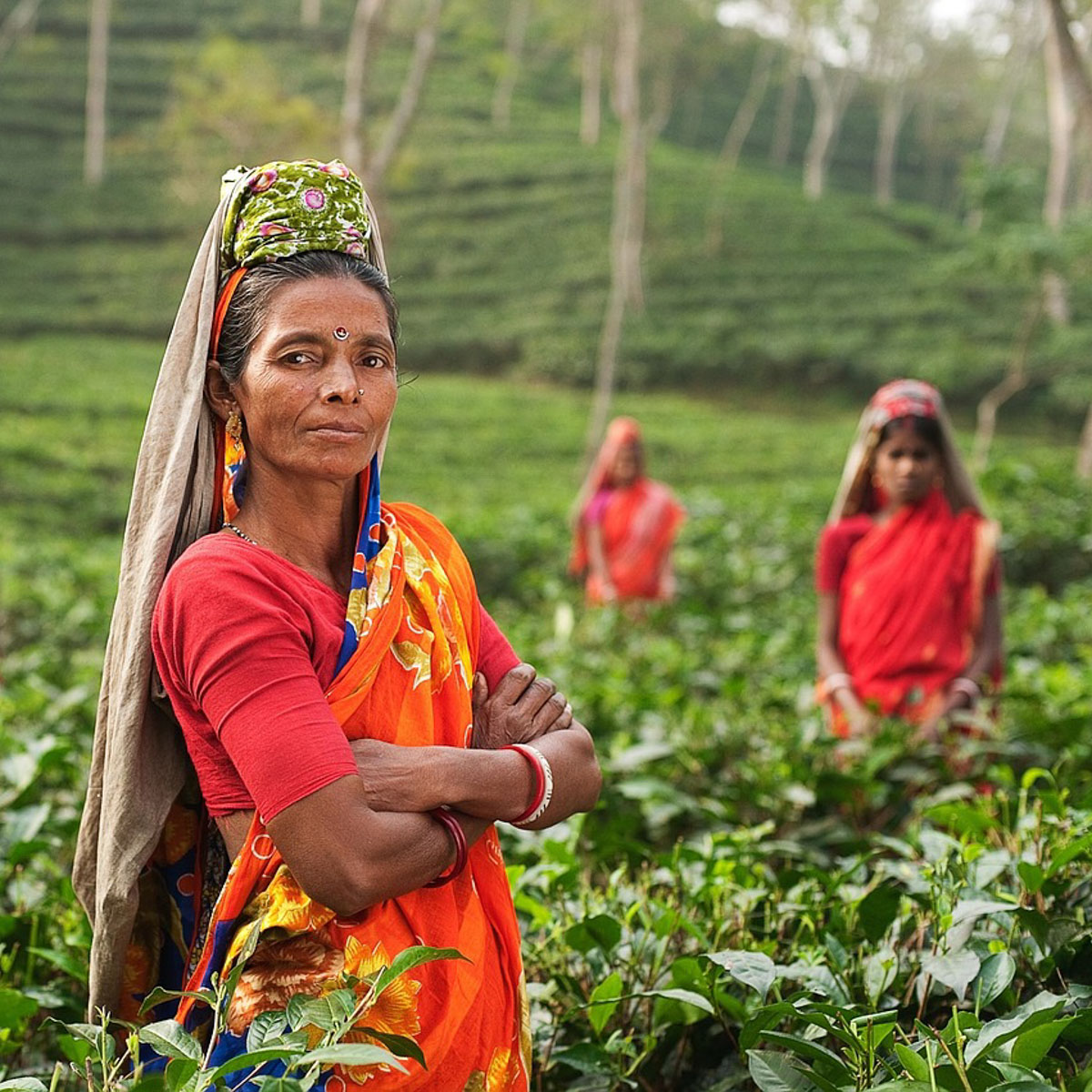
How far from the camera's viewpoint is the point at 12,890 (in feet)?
6.95

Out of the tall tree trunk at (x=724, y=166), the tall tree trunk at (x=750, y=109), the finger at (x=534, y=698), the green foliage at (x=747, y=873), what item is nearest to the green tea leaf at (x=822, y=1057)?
the green foliage at (x=747, y=873)

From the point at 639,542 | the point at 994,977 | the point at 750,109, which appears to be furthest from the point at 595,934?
the point at 750,109

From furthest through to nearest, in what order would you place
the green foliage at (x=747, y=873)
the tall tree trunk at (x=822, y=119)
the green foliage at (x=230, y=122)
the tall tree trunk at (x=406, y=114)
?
the tall tree trunk at (x=822, y=119) → the green foliage at (x=230, y=122) → the tall tree trunk at (x=406, y=114) → the green foliage at (x=747, y=873)

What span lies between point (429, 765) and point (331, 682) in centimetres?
14

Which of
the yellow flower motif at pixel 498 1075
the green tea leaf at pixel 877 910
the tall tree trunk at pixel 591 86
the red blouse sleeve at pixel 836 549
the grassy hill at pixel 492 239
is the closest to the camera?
the yellow flower motif at pixel 498 1075

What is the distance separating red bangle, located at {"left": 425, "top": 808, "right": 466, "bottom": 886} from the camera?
1396 mm

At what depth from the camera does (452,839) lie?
4.59ft

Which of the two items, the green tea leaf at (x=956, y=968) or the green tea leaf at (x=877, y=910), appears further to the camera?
the green tea leaf at (x=877, y=910)

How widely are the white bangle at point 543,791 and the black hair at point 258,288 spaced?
0.54 meters

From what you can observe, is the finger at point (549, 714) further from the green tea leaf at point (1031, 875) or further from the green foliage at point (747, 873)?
the green tea leaf at point (1031, 875)

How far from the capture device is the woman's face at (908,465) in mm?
3496

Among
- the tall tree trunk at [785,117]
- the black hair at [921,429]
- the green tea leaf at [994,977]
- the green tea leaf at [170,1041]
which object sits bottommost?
→ the green tea leaf at [994,977]

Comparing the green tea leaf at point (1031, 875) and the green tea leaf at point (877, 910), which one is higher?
the green tea leaf at point (1031, 875)

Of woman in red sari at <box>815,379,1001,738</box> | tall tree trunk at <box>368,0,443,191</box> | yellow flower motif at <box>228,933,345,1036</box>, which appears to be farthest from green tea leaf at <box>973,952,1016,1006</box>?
tall tree trunk at <box>368,0,443,191</box>
